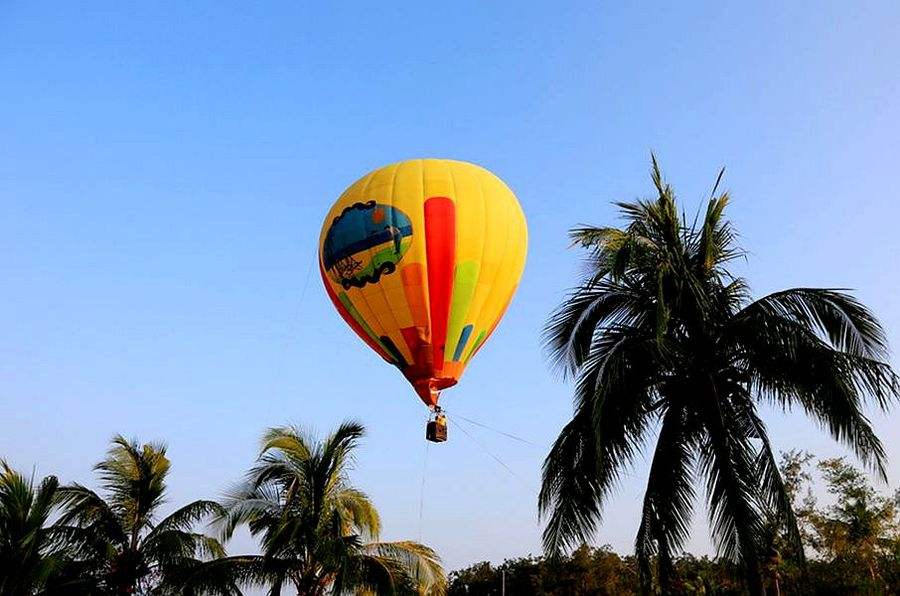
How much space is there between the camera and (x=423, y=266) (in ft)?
68.2

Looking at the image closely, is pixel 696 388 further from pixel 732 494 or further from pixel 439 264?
pixel 439 264

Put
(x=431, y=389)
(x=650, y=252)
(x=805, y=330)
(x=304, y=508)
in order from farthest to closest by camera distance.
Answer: (x=431, y=389) < (x=304, y=508) < (x=650, y=252) < (x=805, y=330)

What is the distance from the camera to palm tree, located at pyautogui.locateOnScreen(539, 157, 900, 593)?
1151 centimetres

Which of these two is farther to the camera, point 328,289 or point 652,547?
point 328,289

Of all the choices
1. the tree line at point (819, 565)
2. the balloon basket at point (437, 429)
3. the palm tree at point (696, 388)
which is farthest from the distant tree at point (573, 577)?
the palm tree at point (696, 388)

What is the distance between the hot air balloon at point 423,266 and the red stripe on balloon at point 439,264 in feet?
0.08

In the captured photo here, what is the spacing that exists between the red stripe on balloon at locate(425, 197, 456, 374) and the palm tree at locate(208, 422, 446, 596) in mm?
3019

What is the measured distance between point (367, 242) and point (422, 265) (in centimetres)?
147

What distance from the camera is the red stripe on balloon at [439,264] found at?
20.9 meters

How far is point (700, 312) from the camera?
12070 mm

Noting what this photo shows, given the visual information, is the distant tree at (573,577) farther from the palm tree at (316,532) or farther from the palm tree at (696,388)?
the palm tree at (696,388)

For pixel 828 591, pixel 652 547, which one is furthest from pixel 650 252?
pixel 828 591

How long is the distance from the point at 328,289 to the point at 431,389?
3.85 m

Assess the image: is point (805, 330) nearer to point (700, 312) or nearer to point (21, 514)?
point (700, 312)
